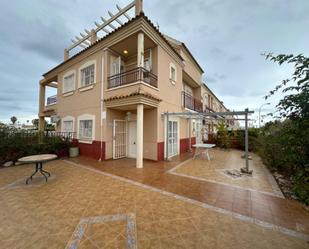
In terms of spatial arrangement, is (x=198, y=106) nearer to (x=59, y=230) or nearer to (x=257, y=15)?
(x=257, y=15)

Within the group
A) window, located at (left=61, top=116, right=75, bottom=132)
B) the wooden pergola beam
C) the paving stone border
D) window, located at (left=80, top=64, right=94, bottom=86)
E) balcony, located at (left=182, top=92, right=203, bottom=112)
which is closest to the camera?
the paving stone border

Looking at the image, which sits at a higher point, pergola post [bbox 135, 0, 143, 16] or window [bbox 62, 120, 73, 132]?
pergola post [bbox 135, 0, 143, 16]

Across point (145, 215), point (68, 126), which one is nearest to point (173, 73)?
point (145, 215)

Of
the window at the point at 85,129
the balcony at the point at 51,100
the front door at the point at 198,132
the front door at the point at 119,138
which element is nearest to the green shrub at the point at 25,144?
the window at the point at 85,129

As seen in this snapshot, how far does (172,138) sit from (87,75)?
7826 millimetres

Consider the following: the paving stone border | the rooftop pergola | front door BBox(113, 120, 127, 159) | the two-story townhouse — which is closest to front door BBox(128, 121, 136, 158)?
the two-story townhouse

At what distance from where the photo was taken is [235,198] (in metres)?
4.01

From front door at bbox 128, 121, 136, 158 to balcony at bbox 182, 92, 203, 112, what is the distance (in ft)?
16.1

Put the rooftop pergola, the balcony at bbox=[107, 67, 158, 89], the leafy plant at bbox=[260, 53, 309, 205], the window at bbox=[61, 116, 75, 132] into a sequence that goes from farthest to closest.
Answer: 1. the window at bbox=[61, 116, 75, 132]
2. the rooftop pergola
3. the balcony at bbox=[107, 67, 158, 89]
4. the leafy plant at bbox=[260, 53, 309, 205]

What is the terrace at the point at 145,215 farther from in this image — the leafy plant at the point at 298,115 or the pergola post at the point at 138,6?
the pergola post at the point at 138,6

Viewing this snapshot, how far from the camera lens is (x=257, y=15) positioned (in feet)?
21.1

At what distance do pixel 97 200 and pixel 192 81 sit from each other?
13168 mm

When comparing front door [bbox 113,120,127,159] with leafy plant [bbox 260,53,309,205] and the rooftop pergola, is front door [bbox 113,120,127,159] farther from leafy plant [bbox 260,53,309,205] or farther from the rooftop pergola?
leafy plant [bbox 260,53,309,205]

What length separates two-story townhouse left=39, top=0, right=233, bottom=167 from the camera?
23.5 feet
